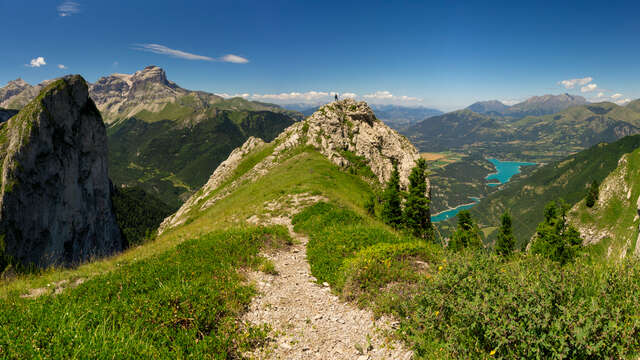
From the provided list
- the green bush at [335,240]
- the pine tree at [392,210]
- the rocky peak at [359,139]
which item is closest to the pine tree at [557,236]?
the rocky peak at [359,139]

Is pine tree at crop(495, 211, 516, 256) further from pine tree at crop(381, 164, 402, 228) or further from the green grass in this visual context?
the green grass

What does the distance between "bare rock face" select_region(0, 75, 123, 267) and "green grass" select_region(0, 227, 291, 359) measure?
6006 centimetres

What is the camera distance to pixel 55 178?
70.4 metres

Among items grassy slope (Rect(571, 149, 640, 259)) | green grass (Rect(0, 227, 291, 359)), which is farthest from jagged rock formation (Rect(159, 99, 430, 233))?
grassy slope (Rect(571, 149, 640, 259))

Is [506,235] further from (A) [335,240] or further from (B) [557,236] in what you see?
(A) [335,240]

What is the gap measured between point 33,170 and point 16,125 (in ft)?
39.5

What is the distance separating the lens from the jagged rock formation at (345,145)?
6319 centimetres

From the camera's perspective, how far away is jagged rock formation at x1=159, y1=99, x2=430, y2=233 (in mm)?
63194

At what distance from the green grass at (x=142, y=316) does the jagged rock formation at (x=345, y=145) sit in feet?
155

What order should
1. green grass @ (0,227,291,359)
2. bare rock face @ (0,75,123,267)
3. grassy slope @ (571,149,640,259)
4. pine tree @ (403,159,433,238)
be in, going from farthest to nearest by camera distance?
grassy slope @ (571,149,640,259) → bare rock face @ (0,75,123,267) → pine tree @ (403,159,433,238) → green grass @ (0,227,291,359)

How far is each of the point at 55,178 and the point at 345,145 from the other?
77.8m

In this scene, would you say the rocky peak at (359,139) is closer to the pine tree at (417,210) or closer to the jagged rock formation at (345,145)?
the jagged rock formation at (345,145)

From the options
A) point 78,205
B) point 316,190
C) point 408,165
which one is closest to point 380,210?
point 316,190

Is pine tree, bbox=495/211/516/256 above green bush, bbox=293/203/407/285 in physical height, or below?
below
